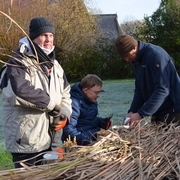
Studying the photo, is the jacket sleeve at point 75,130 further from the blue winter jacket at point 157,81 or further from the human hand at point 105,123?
the blue winter jacket at point 157,81


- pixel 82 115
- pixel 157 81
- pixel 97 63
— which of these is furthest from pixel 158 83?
pixel 97 63

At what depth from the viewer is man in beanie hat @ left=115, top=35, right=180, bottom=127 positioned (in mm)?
3820

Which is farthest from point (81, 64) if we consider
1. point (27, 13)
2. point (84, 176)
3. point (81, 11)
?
point (84, 176)

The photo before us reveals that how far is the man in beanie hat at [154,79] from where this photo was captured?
3820 mm

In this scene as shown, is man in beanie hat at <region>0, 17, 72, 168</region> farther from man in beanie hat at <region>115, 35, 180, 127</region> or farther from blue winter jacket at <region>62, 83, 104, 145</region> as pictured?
man in beanie hat at <region>115, 35, 180, 127</region>

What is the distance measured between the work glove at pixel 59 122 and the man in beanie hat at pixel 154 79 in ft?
1.86

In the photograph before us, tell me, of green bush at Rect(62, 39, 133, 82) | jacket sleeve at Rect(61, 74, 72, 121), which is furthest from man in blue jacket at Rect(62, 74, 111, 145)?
green bush at Rect(62, 39, 133, 82)

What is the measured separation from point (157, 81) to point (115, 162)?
1.66 m

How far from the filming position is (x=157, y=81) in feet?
12.5

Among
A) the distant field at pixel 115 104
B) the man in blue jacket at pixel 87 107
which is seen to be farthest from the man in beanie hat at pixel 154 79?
the distant field at pixel 115 104

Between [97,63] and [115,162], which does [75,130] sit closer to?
[115,162]

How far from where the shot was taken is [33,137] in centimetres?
336

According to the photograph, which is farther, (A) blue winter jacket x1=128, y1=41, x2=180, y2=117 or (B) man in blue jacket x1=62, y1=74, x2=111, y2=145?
(B) man in blue jacket x1=62, y1=74, x2=111, y2=145

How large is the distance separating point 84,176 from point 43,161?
1.38 ft
